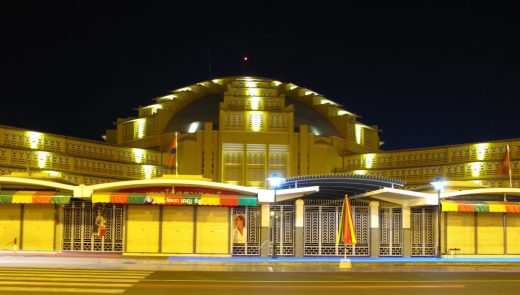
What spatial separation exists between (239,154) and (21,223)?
34069 mm

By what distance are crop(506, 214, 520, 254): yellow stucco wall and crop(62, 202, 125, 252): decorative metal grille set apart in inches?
831

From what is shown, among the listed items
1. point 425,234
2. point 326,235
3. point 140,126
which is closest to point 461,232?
point 425,234

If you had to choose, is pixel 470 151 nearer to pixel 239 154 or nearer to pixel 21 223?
pixel 239 154

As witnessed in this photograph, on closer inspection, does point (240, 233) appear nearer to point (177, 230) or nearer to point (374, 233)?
point (177, 230)

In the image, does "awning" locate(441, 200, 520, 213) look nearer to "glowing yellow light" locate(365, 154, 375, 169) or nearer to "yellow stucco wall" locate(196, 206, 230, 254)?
"yellow stucco wall" locate(196, 206, 230, 254)

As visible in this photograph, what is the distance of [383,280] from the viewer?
24.1 m

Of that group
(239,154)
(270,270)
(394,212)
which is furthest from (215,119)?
(270,270)

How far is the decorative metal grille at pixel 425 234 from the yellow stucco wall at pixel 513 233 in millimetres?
4176

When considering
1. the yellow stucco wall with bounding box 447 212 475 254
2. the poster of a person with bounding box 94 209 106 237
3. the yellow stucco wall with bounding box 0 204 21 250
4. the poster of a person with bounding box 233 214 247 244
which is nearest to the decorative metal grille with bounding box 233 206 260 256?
the poster of a person with bounding box 233 214 247 244

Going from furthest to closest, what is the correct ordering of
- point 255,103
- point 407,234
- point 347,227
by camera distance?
1. point 255,103
2. point 407,234
3. point 347,227

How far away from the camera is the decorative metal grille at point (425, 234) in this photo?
3934 centimetres

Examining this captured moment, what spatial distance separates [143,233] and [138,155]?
109 ft

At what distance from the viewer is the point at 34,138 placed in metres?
60.8

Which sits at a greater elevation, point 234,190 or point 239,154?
point 239,154
